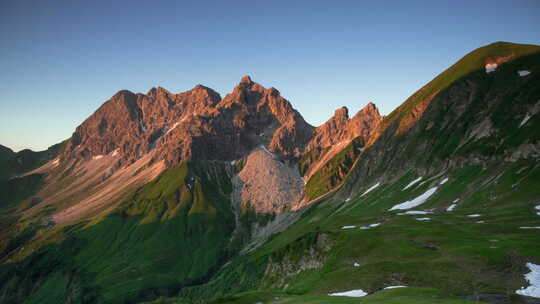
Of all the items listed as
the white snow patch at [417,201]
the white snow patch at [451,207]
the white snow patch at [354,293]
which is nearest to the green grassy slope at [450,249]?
the white snow patch at [354,293]

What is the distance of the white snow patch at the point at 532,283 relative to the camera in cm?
4028

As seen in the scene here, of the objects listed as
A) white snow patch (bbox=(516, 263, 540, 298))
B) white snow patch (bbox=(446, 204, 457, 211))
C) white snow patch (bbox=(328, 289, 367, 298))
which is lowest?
white snow patch (bbox=(446, 204, 457, 211))

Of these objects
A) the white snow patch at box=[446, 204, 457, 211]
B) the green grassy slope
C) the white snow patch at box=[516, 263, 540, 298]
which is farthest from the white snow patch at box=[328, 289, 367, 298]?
the white snow patch at box=[446, 204, 457, 211]

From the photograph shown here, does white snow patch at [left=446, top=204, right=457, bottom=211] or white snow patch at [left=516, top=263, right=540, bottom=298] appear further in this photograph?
white snow patch at [left=446, top=204, right=457, bottom=211]

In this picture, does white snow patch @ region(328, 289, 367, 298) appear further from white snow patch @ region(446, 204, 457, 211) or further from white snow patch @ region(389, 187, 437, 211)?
white snow patch @ region(389, 187, 437, 211)

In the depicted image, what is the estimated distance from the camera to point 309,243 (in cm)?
10306

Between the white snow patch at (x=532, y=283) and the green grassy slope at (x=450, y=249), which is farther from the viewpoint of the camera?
the green grassy slope at (x=450, y=249)

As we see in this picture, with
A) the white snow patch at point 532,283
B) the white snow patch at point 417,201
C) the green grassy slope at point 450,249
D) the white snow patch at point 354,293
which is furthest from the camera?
the white snow patch at point 417,201

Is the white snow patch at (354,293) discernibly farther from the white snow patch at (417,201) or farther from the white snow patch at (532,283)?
the white snow patch at (417,201)

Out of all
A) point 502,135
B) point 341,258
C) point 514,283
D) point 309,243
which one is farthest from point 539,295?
point 502,135

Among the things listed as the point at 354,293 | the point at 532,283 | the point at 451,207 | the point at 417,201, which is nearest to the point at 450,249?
the point at 532,283

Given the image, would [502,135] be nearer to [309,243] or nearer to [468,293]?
[309,243]

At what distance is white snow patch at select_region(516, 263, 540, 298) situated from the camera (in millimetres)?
40281

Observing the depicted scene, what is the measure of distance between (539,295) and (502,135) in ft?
371
